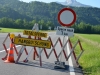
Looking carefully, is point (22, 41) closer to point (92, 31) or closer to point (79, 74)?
point (79, 74)

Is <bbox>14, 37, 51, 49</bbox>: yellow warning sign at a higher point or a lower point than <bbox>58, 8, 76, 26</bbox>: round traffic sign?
lower

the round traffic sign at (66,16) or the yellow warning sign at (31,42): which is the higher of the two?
the round traffic sign at (66,16)

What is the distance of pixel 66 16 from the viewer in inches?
436

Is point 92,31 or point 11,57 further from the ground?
point 11,57

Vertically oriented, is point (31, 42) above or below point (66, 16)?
below

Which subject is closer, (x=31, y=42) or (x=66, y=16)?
(x=31, y=42)

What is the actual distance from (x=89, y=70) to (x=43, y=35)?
9.23ft

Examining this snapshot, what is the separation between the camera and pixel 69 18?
36.3 feet

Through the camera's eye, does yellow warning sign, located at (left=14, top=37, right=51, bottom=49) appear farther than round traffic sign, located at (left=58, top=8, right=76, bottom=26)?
No

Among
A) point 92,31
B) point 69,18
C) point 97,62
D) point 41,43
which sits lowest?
point 92,31

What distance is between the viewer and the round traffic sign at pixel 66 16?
36.2ft

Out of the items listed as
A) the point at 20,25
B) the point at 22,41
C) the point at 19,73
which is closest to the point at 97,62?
the point at 22,41

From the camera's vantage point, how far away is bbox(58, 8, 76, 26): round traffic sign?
36.2 feet

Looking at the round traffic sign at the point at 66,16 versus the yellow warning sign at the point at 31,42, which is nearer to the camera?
the yellow warning sign at the point at 31,42
